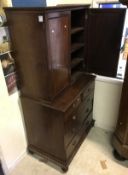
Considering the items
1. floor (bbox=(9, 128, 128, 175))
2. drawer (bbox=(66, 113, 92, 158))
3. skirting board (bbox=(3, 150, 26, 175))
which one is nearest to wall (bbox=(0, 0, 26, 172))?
skirting board (bbox=(3, 150, 26, 175))

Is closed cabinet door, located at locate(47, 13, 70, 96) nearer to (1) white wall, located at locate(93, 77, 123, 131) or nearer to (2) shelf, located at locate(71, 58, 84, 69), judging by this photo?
(2) shelf, located at locate(71, 58, 84, 69)

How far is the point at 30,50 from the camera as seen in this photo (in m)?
1.39

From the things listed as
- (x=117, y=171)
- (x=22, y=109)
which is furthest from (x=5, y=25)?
(x=117, y=171)

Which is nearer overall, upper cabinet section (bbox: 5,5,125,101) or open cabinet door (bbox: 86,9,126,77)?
upper cabinet section (bbox: 5,5,125,101)

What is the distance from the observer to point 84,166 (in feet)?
6.01

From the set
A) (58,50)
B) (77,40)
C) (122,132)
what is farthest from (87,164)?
(77,40)

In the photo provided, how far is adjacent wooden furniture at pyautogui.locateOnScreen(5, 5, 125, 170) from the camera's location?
132cm

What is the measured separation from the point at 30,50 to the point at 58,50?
23 cm

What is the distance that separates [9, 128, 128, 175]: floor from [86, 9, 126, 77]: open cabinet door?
92 cm

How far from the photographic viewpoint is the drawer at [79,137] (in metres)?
1.77

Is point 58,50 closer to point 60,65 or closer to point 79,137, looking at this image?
point 60,65

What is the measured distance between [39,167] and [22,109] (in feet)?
2.18

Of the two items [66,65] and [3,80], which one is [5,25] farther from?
[66,65]

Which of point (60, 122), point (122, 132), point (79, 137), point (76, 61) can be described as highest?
point (76, 61)
